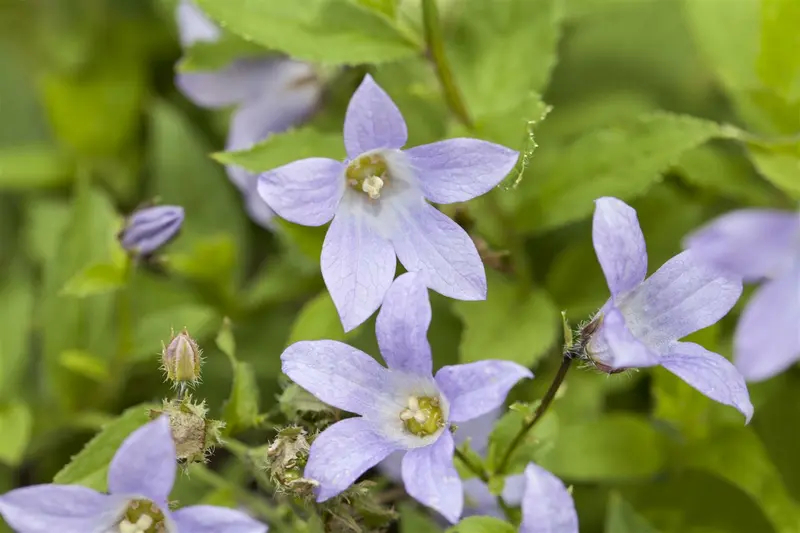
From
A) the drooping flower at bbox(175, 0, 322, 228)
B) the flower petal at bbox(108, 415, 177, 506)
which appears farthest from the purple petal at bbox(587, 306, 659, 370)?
the drooping flower at bbox(175, 0, 322, 228)

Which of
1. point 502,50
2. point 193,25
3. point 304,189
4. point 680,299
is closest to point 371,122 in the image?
point 304,189

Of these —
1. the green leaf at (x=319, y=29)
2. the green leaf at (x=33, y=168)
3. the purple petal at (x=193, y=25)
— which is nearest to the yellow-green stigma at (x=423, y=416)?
the green leaf at (x=319, y=29)

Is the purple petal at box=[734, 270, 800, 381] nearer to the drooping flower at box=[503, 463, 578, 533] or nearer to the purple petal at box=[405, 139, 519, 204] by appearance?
the drooping flower at box=[503, 463, 578, 533]

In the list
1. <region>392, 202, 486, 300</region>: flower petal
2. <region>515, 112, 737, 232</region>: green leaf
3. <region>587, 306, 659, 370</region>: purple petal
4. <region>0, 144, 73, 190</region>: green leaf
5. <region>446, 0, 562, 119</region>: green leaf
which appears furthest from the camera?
<region>0, 144, 73, 190</region>: green leaf

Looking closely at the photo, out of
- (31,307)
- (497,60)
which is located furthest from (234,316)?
(497,60)

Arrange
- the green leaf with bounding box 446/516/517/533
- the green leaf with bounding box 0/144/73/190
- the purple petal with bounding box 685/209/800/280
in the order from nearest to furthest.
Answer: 1. the purple petal with bounding box 685/209/800/280
2. the green leaf with bounding box 446/516/517/533
3. the green leaf with bounding box 0/144/73/190

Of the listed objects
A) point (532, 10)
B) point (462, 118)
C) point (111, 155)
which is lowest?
point (111, 155)

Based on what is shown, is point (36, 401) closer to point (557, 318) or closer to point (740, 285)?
point (557, 318)
